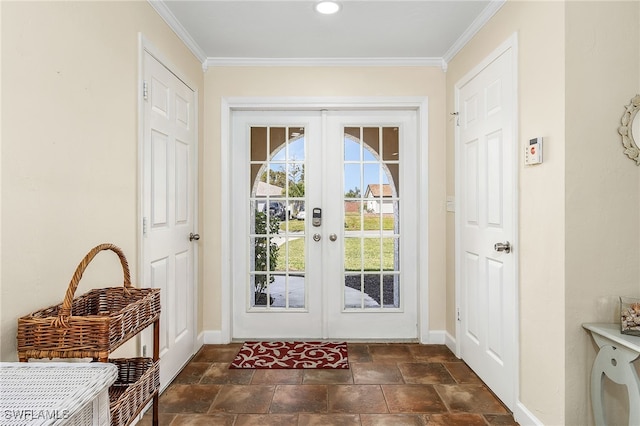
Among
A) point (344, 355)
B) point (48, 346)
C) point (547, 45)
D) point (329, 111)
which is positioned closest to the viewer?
point (48, 346)

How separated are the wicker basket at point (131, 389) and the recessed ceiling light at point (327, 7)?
7.25 ft

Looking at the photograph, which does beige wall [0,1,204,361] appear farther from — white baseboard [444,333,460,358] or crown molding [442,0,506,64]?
white baseboard [444,333,460,358]

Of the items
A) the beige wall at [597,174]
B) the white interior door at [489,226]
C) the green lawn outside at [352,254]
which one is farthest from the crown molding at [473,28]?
the green lawn outside at [352,254]

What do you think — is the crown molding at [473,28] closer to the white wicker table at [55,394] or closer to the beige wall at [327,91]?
the beige wall at [327,91]

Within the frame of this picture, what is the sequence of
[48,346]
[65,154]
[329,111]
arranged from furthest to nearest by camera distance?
[329,111] < [65,154] < [48,346]

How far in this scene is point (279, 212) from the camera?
3.52m

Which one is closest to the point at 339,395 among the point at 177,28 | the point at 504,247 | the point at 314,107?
the point at 504,247

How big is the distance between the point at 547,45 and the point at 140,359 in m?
2.41

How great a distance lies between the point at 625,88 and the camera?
1.78 m

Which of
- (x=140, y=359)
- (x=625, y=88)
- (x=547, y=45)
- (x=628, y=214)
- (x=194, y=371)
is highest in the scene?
(x=547, y=45)

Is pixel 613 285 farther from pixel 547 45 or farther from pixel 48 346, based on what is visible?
pixel 48 346

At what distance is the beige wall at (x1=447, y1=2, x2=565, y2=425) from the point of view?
5.97ft

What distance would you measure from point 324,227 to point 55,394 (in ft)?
8.84

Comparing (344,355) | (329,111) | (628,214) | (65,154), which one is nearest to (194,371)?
(344,355)
